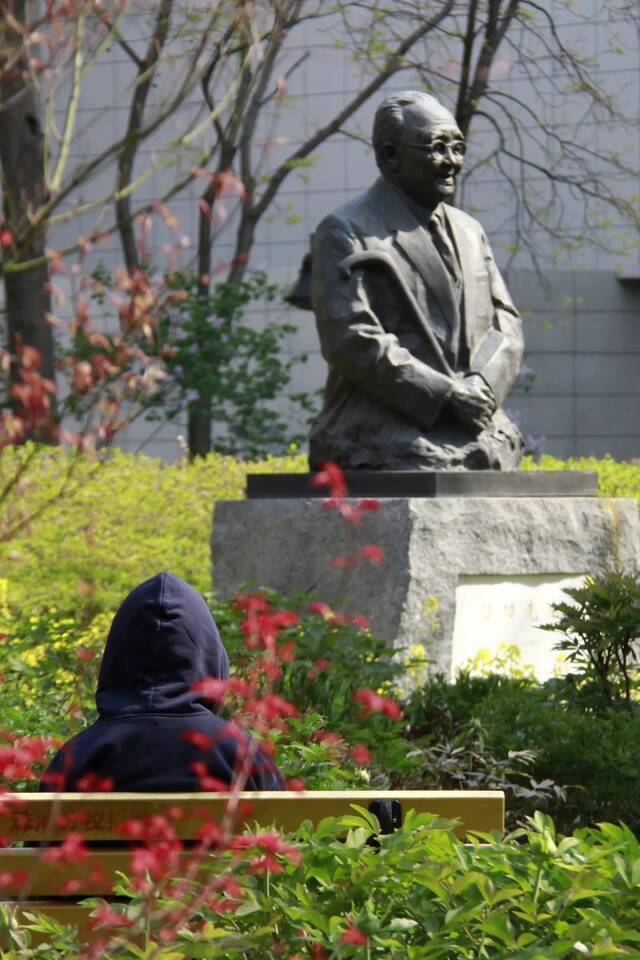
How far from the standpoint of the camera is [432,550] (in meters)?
7.86

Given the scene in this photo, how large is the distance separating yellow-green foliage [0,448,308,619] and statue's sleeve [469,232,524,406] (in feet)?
10.1

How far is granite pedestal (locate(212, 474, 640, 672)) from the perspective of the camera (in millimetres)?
7840

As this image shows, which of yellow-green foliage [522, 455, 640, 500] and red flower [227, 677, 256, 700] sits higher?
red flower [227, 677, 256, 700]

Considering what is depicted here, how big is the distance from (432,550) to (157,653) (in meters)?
4.00

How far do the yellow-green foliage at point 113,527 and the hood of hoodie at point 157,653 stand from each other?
617 centimetres

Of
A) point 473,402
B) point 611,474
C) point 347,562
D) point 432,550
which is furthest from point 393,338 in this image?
point 611,474

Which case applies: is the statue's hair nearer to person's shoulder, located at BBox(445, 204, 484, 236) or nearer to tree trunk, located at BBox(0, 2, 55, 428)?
person's shoulder, located at BBox(445, 204, 484, 236)

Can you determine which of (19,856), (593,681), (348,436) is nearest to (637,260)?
(348,436)

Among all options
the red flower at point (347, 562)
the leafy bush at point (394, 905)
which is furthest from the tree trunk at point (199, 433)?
the leafy bush at point (394, 905)

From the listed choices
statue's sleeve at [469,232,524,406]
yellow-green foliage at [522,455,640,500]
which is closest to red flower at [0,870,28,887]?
statue's sleeve at [469,232,524,406]

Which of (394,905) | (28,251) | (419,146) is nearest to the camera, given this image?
(394,905)

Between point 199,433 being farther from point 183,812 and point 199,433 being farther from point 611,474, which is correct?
point 183,812

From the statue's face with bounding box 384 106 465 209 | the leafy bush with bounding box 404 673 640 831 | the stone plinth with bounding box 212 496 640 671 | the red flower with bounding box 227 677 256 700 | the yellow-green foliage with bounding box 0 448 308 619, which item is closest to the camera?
the red flower with bounding box 227 677 256 700

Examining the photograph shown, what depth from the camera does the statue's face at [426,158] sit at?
8.40 metres
